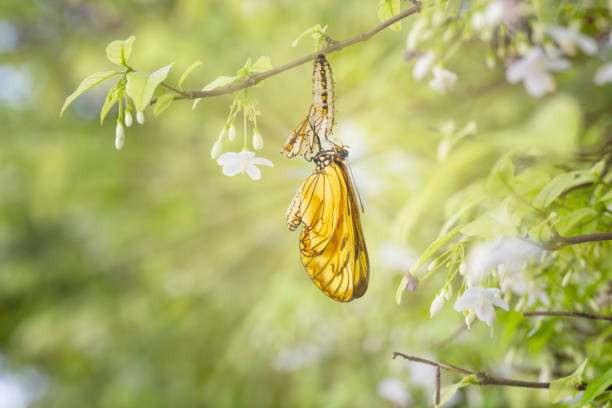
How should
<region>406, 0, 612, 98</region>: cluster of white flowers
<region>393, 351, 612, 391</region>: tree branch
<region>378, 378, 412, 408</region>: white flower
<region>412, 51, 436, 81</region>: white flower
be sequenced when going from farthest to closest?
<region>378, 378, 412, 408</region>: white flower → <region>412, 51, 436, 81</region>: white flower → <region>393, 351, 612, 391</region>: tree branch → <region>406, 0, 612, 98</region>: cluster of white flowers

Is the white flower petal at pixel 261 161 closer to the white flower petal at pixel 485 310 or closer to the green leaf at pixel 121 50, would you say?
the green leaf at pixel 121 50

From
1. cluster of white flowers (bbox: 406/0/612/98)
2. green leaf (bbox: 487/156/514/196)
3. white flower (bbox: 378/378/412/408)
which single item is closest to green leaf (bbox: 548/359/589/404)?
green leaf (bbox: 487/156/514/196)

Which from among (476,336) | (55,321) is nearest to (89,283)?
(55,321)

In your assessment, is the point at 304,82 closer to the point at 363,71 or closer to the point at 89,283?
the point at 363,71

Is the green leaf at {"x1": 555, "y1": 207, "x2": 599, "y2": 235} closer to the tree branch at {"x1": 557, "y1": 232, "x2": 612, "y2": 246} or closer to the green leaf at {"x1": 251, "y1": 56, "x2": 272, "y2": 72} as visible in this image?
the tree branch at {"x1": 557, "y1": 232, "x2": 612, "y2": 246}

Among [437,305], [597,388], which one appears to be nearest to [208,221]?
[437,305]

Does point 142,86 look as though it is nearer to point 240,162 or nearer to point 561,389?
point 240,162
